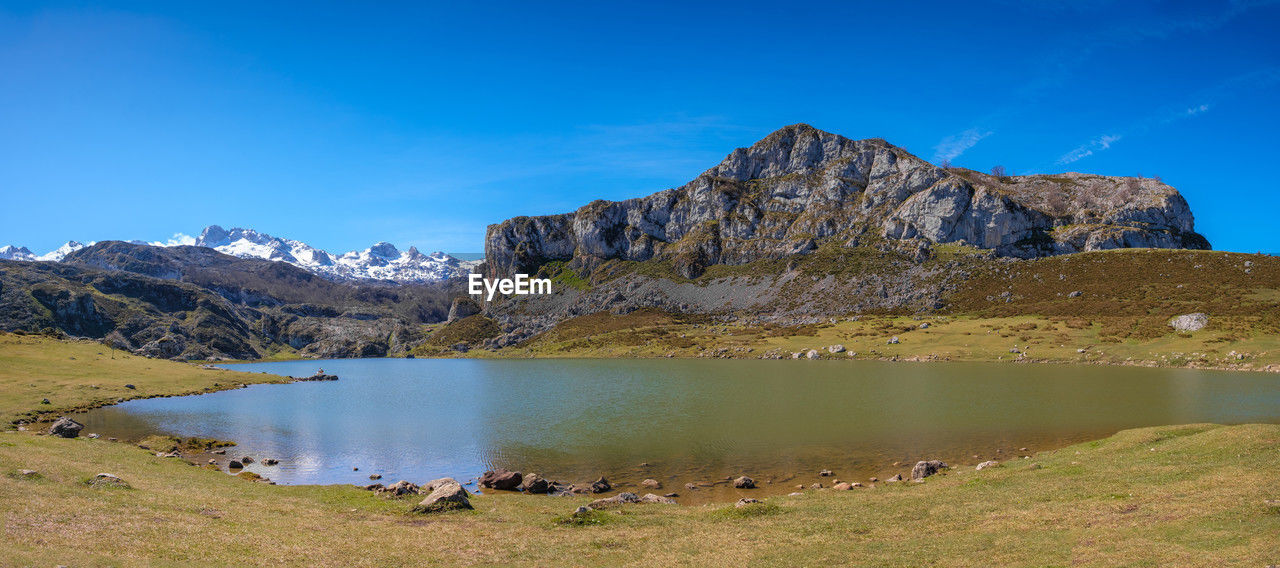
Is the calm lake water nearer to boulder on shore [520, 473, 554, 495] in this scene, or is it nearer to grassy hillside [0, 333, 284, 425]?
boulder on shore [520, 473, 554, 495]

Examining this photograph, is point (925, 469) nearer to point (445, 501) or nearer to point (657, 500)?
point (657, 500)

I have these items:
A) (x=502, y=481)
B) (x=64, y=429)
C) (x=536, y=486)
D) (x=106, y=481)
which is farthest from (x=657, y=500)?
(x=64, y=429)

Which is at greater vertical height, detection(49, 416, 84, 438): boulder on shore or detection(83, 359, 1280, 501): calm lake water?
detection(49, 416, 84, 438): boulder on shore

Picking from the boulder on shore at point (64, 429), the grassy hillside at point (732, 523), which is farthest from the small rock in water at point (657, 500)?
the boulder on shore at point (64, 429)

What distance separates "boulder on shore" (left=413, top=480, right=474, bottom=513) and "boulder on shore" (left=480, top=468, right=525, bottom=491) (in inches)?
288

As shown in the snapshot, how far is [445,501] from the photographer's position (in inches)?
985

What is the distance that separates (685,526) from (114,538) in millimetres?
18872

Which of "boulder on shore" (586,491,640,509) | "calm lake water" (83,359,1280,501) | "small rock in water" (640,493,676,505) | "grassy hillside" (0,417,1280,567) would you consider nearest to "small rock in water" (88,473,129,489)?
"grassy hillside" (0,417,1280,567)

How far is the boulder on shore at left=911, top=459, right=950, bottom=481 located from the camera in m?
32.6

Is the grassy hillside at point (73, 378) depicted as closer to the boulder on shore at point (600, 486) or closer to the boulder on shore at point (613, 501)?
the boulder on shore at point (600, 486)

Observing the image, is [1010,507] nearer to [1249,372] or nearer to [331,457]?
[331,457]

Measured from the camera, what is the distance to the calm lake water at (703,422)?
3903cm

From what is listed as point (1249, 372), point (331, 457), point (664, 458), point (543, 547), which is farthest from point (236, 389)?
point (1249, 372)

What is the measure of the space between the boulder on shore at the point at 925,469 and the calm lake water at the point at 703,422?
2485mm
